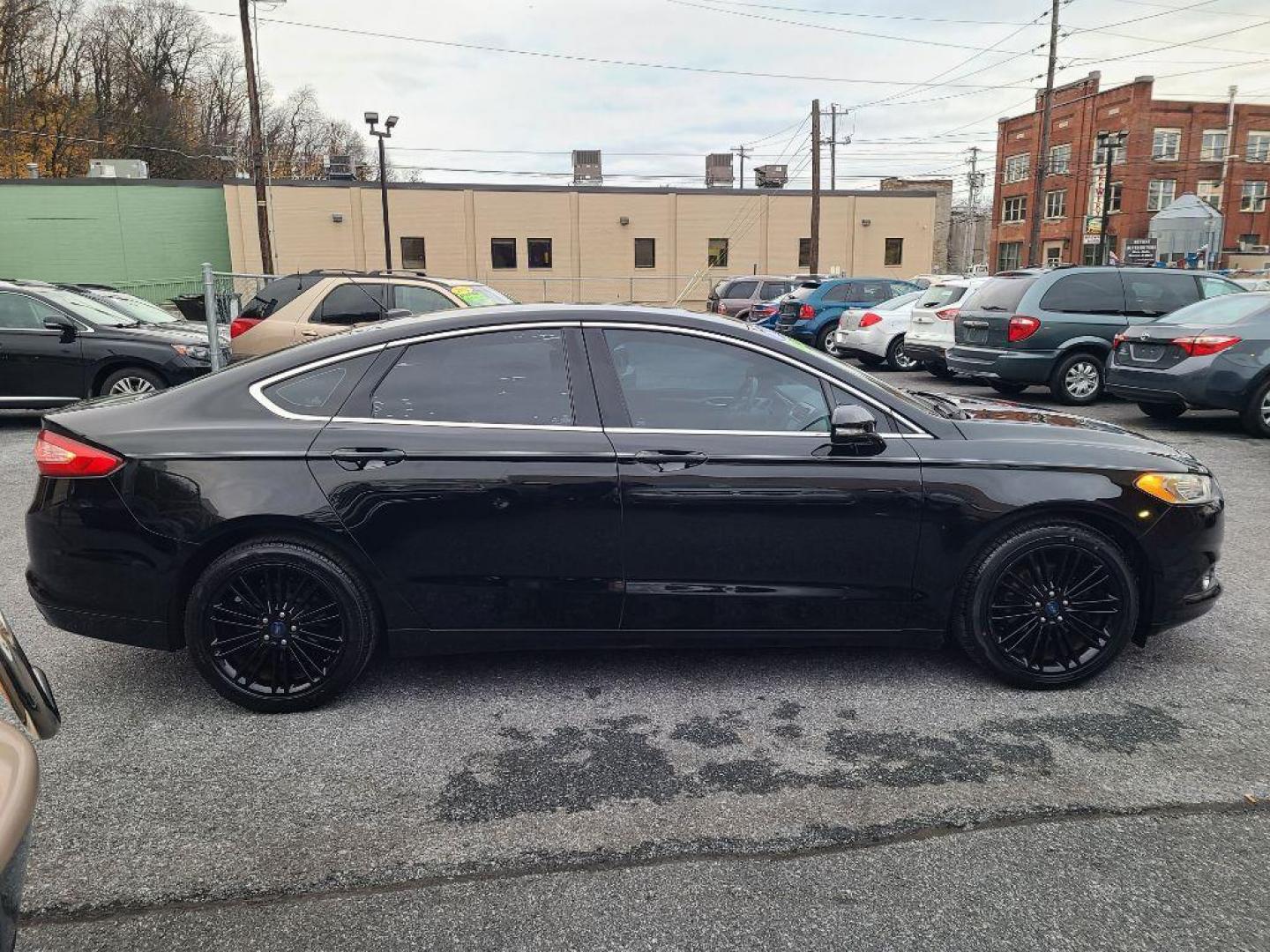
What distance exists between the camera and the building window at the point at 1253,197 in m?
56.9

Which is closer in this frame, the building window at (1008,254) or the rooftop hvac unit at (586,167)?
the rooftop hvac unit at (586,167)

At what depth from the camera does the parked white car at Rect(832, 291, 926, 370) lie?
16.0 meters

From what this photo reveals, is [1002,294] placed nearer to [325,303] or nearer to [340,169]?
[325,303]

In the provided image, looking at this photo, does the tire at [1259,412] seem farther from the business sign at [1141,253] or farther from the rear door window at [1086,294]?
the business sign at [1141,253]

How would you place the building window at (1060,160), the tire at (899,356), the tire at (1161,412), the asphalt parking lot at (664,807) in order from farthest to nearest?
1. the building window at (1060,160)
2. the tire at (899,356)
3. the tire at (1161,412)
4. the asphalt parking lot at (664,807)

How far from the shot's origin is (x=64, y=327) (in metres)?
9.82

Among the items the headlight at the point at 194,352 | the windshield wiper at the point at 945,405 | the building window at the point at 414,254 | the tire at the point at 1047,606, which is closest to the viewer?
the tire at the point at 1047,606

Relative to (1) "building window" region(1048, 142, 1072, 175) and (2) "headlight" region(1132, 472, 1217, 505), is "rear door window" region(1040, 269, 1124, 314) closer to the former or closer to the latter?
(2) "headlight" region(1132, 472, 1217, 505)

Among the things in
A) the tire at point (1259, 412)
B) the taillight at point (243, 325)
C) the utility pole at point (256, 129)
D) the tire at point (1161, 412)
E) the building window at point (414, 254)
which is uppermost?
the utility pole at point (256, 129)

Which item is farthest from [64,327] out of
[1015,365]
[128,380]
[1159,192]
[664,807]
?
[1159,192]

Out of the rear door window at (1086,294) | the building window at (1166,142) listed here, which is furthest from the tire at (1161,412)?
the building window at (1166,142)

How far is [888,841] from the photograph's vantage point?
2742 millimetres

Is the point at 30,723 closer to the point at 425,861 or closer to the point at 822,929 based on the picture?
the point at 425,861

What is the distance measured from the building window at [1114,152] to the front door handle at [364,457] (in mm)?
60933
